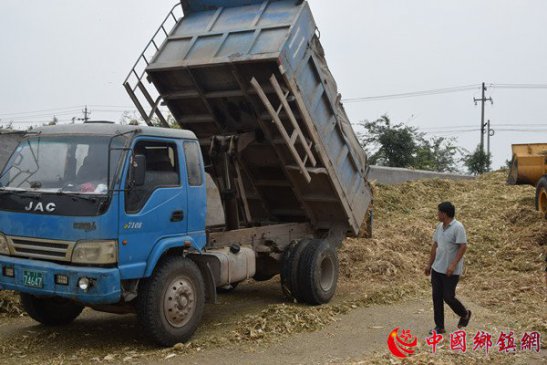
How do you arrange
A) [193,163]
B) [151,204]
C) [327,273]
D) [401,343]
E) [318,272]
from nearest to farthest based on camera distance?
[151,204] → [401,343] → [193,163] → [318,272] → [327,273]

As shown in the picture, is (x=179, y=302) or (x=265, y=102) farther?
(x=265, y=102)

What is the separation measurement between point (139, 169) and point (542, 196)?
9.95m

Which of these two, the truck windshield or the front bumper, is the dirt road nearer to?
the front bumper

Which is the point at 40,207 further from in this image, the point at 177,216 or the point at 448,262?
the point at 448,262

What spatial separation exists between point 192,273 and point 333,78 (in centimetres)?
380

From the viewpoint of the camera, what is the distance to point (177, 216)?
6.86 metres

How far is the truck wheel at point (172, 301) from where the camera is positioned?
641cm

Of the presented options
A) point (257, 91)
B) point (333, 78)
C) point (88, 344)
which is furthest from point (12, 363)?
point (333, 78)

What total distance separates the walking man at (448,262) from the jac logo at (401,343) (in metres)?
0.37

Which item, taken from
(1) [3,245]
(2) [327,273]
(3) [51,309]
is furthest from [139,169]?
(2) [327,273]

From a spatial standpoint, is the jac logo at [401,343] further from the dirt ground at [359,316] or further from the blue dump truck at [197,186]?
the blue dump truck at [197,186]

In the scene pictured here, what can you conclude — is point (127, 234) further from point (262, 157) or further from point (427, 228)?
point (427, 228)

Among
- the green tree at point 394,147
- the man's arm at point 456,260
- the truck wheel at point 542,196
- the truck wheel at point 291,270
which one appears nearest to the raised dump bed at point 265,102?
the truck wheel at point 291,270

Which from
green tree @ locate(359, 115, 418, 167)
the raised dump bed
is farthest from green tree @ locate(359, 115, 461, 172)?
the raised dump bed
